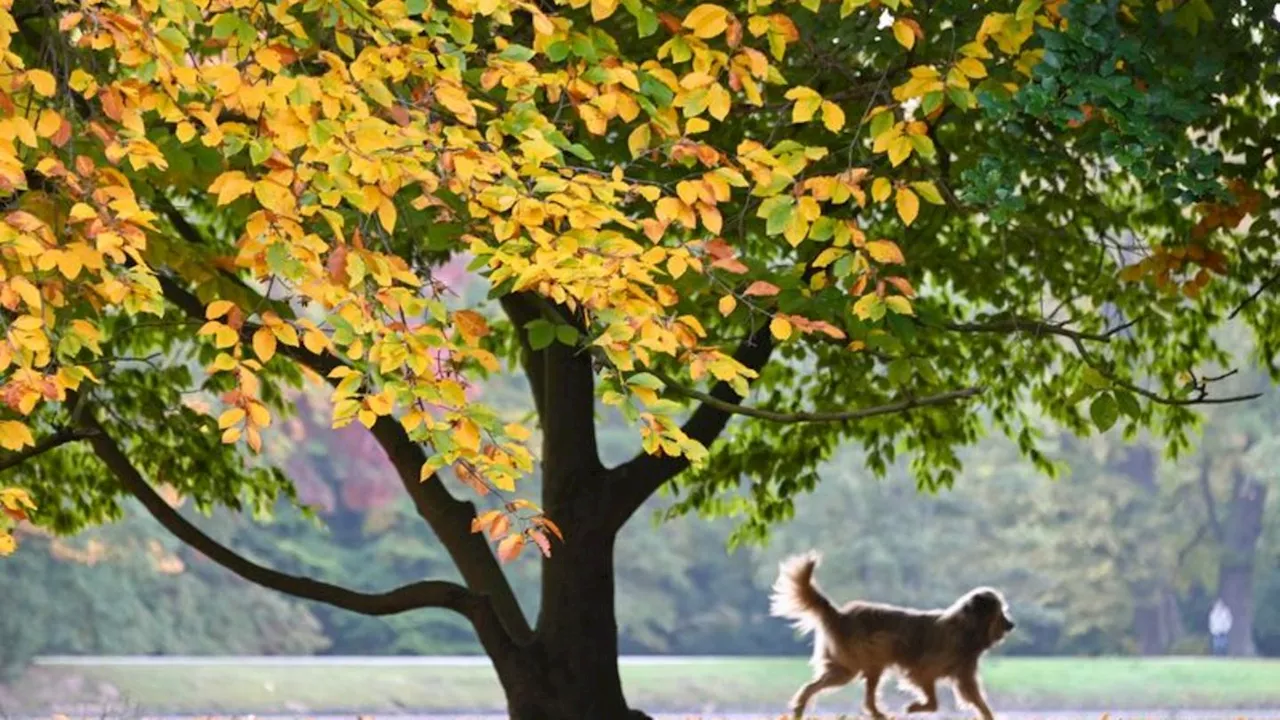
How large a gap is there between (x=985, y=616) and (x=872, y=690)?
3.09ft

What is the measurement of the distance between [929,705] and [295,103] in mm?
9100

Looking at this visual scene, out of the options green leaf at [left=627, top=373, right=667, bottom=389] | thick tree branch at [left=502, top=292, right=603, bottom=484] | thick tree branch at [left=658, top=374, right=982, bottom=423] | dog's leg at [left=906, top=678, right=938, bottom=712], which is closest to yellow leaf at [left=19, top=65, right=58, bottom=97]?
green leaf at [left=627, top=373, right=667, bottom=389]

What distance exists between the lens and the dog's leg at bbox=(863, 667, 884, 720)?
1452cm

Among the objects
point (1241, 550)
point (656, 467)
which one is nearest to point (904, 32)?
point (656, 467)

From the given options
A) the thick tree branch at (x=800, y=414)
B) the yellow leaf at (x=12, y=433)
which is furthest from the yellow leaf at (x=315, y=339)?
the thick tree branch at (x=800, y=414)

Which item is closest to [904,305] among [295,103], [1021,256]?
[295,103]

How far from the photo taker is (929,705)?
14562 mm

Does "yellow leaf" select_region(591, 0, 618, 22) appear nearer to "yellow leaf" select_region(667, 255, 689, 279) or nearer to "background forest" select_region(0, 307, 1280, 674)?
"yellow leaf" select_region(667, 255, 689, 279)

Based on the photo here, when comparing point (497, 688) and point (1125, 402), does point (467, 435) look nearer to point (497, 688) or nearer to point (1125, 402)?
point (1125, 402)

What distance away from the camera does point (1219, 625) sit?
1726 inches

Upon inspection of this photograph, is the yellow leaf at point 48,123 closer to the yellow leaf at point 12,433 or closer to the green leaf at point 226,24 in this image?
the green leaf at point 226,24

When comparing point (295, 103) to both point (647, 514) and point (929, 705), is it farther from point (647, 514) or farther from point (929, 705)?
point (647, 514)

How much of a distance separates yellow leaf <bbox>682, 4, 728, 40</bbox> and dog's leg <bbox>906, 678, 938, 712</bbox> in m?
8.07

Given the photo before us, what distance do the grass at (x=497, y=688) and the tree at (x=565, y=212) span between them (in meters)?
18.7
